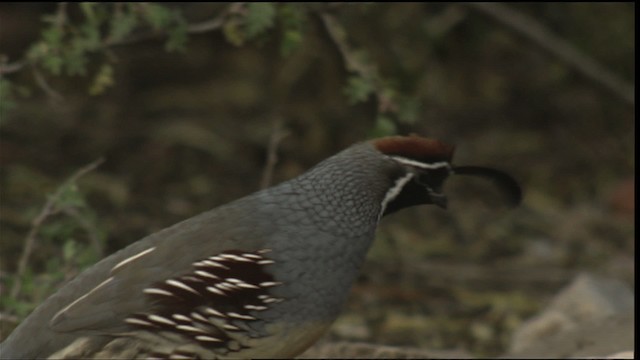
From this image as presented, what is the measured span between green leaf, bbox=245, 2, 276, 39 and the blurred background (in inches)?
41.0

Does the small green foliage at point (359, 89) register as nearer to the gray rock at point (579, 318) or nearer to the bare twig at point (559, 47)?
the gray rock at point (579, 318)

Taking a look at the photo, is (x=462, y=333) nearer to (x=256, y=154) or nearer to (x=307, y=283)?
(x=256, y=154)

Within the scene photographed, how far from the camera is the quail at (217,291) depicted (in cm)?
421

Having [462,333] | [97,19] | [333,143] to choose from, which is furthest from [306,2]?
[333,143]

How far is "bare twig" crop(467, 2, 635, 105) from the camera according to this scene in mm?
7367

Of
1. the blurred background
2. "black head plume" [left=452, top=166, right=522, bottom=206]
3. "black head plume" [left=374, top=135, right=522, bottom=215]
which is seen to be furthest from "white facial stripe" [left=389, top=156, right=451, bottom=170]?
the blurred background

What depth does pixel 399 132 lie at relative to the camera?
7.05 metres

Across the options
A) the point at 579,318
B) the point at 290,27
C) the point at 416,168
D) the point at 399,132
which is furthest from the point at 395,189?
the point at 399,132

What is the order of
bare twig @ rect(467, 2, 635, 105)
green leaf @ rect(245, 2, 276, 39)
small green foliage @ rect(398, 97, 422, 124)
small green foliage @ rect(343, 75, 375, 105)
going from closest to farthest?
green leaf @ rect(245, 2, 276, 39)
small green foliage @ rect(343, 75, 375, 105)
small green foliage @ rect(398, 97, 422, 124)
bare twig @ rect(467, 2, 635, 105)

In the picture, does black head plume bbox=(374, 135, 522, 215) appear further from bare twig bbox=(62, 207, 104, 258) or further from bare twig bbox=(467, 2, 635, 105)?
bare twig bbox=(467, 2, 635, 105)

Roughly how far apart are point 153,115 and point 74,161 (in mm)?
771

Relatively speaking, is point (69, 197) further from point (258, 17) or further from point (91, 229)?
point (258, 17)

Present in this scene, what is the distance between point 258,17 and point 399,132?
1.71m

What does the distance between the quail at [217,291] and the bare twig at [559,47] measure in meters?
3.05
